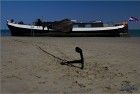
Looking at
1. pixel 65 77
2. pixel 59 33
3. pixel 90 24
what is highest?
pixel 65 77

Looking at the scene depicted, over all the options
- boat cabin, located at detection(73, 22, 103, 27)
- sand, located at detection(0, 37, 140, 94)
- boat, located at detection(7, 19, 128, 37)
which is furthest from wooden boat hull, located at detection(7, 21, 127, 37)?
sand, located at detection(0, 37, 140, 94)

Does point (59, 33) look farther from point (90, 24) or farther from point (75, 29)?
point (90, 24)

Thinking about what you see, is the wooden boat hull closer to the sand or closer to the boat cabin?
the boat cabin

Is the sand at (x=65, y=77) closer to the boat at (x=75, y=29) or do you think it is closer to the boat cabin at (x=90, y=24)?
the boat at (x=75, y=29)

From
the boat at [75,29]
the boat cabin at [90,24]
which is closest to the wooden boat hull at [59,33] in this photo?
the boat at [75,29]

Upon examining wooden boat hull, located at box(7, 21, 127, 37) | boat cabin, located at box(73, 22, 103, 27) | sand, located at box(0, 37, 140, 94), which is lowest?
wooden boat hull, located at box(7, 21, 127, 37)

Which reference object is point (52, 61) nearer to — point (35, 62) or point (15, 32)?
point (35, 62)

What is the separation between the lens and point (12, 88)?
371 inches

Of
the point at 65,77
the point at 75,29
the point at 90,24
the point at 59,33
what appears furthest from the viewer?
the point at 90,24

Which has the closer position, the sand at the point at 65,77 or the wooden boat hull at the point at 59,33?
the sand at the point at 65,77

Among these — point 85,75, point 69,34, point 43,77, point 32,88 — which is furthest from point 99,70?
point 69,34

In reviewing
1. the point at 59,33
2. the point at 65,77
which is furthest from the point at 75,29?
the point at 65,77

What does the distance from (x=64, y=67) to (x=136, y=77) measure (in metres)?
2.74

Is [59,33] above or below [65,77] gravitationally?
below
